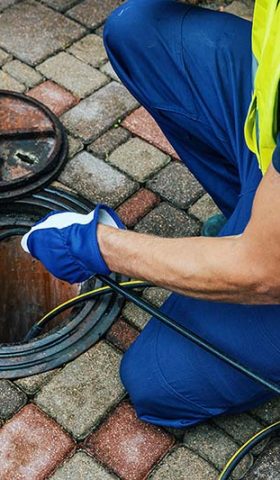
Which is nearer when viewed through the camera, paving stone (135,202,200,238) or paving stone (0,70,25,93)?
paving stone (135,202,200,238)

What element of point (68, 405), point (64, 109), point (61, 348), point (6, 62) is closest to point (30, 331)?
point (61, 348)

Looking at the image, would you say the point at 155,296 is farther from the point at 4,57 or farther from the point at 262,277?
the point at 4,57

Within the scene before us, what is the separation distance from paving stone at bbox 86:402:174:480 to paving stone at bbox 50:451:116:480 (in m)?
0.03

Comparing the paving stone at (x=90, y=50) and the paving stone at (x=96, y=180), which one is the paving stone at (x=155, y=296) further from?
the paving stone at (x=90, y=50)

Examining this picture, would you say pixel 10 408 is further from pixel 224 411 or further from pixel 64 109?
pixel 64 109

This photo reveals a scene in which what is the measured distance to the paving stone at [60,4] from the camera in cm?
399

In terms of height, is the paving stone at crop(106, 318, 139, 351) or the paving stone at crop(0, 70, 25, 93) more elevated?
the paving stone at crop(0, 70, 25, 93)

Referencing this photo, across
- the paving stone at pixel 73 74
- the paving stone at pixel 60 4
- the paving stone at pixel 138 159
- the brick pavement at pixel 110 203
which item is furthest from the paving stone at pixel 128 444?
the paving stone at pixel 60 4

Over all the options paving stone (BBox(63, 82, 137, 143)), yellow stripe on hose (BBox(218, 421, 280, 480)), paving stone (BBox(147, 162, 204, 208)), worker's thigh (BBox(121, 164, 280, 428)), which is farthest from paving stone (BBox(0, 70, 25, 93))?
yellow stripe on hose (BBox(218, 421, 280, 480))

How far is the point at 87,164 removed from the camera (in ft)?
10.9

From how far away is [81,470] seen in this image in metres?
2.46

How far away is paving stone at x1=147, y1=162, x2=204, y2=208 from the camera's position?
3.23 meters

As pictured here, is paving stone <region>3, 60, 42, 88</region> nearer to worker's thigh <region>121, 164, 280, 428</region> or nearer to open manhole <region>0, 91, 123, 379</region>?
open manhole <region>0, 91, 123, 379</region>

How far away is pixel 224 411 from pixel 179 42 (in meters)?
1.26
